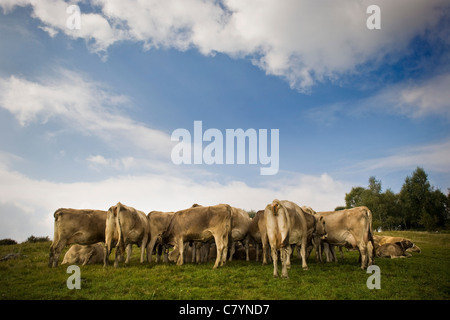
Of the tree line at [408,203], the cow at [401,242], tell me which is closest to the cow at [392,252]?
the cow at [401,242]

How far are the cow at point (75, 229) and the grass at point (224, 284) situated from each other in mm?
1228

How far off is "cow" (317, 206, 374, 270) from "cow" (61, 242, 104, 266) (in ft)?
44.3

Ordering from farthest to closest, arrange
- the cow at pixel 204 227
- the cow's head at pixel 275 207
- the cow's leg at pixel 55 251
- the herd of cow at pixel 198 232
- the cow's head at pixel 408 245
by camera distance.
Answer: the cow's head at pixel 408 245, the cow's leg at pixel 55 251, the cow at pixel 204 227, the herd of cow at pixel 198 232, the cow's head at pixel 275 207

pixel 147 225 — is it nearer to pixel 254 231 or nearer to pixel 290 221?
pixel 254 231

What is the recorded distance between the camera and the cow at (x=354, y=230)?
14.4m

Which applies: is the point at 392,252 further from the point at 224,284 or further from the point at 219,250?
the point at 224,284

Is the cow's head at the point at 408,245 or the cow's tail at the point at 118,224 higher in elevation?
the cow's tail at the point at 118,224

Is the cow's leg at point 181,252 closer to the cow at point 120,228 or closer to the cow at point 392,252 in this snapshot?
the cow at point 120,228

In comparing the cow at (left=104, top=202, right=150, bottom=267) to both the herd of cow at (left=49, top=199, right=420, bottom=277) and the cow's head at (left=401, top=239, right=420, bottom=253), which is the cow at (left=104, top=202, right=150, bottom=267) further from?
the cow's head at (left=401, top=239, right=420, bottom=253)

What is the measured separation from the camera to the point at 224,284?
10625 mm
